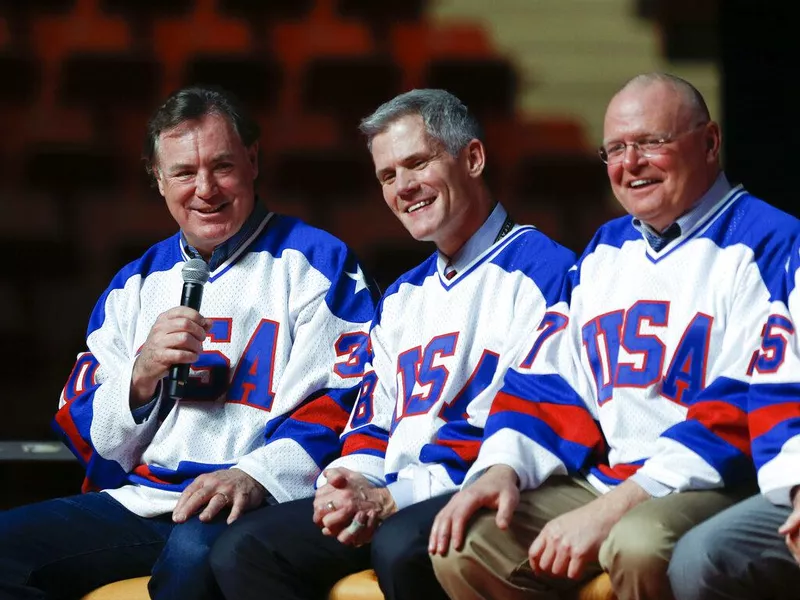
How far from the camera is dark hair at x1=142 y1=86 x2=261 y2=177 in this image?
2.94 m

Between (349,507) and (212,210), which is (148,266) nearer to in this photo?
(212,210)

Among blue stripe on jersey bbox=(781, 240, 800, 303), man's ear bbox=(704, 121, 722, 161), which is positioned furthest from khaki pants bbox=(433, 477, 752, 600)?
man's ear bbox=(704, 121, 722, 161)

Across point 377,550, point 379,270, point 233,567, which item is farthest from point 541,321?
point 379,270

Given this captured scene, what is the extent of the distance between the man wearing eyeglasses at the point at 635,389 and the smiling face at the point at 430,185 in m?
0.29

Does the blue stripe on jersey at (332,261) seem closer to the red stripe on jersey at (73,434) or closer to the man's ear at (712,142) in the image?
the red stripe on jersey at (73,434)

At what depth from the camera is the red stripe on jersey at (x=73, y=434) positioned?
114 inches

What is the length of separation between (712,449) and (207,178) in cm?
130

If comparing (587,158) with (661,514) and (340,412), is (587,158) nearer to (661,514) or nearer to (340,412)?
(340,412)

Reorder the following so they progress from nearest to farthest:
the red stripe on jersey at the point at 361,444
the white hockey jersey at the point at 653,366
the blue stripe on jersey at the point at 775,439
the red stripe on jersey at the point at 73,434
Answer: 1. the blue stripe on jersey at the point at 775,439
2. the white hockey jersey at the point at 653,366
3. the red stripe on jersey at the point at 361,444
4. the red stripe on jersey at the point at 73,434

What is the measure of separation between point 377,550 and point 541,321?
0.57m

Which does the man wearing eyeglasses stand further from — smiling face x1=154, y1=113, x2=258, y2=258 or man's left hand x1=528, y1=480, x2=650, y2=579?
smiling face x1=154, y1=113, x2=258, y2=258

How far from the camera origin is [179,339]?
2.64 m

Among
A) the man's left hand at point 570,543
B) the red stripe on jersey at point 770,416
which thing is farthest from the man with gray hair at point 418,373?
the red stripe on jersey at point 770,416

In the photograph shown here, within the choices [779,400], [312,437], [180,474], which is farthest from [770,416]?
[180,474]
